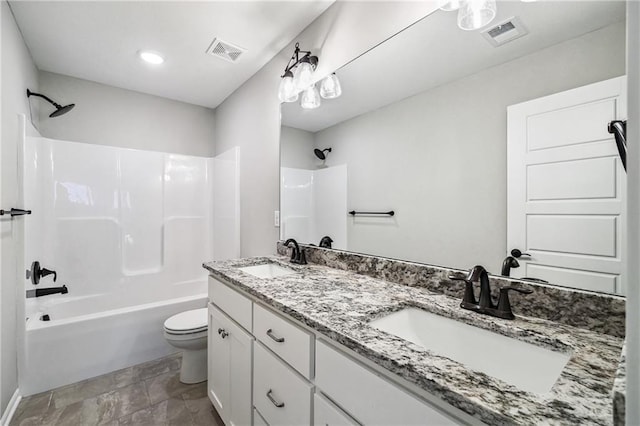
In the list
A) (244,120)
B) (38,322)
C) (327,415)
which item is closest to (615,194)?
(327,415)

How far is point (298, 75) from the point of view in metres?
1.69

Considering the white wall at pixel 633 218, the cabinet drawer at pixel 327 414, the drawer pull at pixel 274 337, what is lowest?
the cabinet drawer at pixel 327 414

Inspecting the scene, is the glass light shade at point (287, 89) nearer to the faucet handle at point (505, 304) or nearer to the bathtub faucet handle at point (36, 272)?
the faucet handle at point (505, 304)

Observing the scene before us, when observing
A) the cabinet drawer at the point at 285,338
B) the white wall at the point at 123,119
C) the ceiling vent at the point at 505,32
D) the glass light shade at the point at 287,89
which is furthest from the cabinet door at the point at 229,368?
the white wall at the point at 123,119

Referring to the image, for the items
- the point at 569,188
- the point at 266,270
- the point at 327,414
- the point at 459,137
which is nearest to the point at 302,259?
the point at 266,270

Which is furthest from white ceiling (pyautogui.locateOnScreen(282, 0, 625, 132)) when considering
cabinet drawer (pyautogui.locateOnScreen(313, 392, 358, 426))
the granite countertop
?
cabinet drawer (pyautogui.locateOnScreen(313, 392, 358, 426))

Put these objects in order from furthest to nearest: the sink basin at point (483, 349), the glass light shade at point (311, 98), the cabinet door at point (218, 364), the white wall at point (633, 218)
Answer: the glass light shade at point (311, 98) → the cabinet door at point (218, 364) → the sink basin at point (483, 349) → the white wall at point (633, 218)

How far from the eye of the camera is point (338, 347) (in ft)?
2.62

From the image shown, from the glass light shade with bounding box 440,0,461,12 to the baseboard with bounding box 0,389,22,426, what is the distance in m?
3.01

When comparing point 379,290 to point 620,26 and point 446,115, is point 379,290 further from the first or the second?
point 620,26

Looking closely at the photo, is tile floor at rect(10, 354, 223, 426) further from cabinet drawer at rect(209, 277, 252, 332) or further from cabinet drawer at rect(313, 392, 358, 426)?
cabinet drawer at rect(313, 392, 358, 426)

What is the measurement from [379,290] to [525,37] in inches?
40.6

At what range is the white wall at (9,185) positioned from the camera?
154 centimetres

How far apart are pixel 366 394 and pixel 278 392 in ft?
1.60
